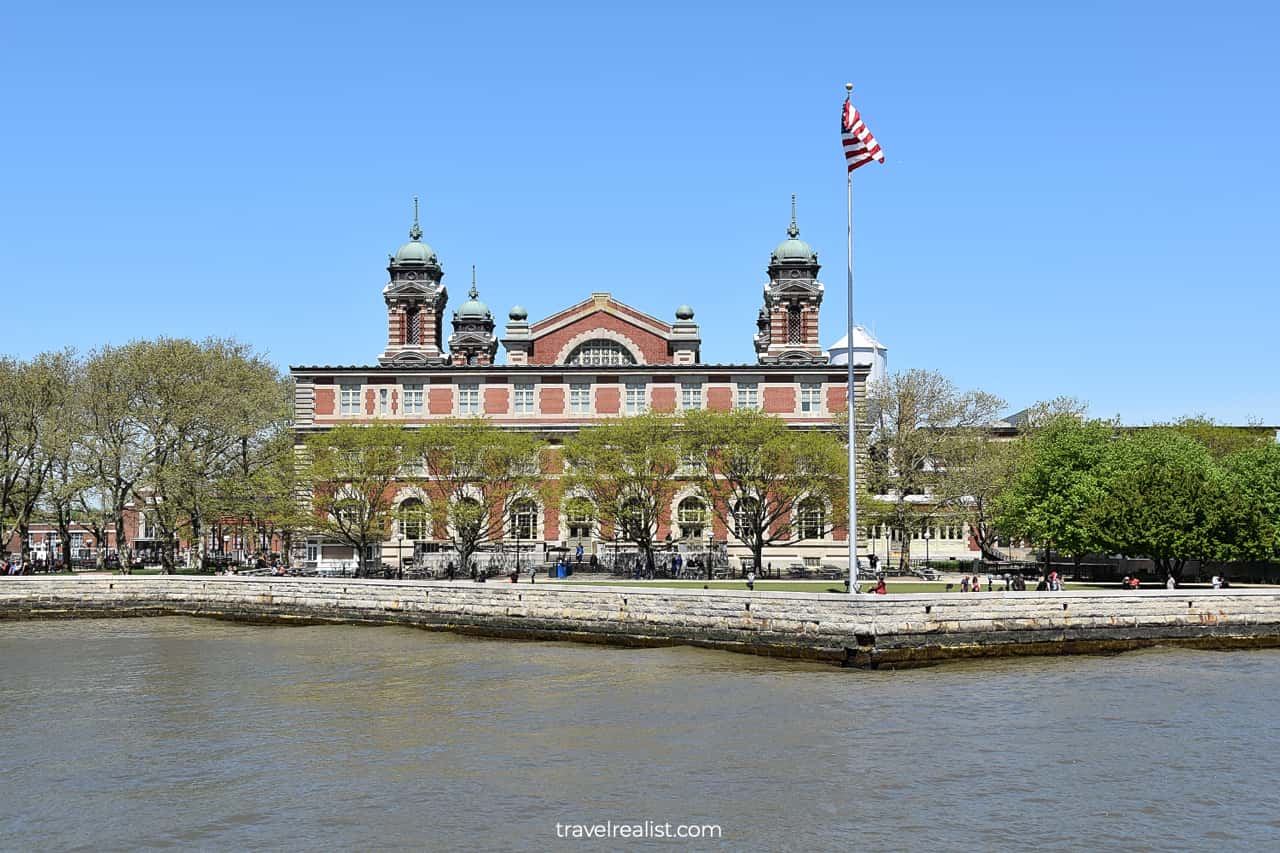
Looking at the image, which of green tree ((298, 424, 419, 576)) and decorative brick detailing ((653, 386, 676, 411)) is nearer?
green tree ((298, 424, 419, 576))

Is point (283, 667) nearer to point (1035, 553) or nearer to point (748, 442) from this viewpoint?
point (748, 442)

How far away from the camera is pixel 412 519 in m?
72.5

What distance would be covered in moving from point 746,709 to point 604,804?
29.8 feet

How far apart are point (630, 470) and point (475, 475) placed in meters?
9.16

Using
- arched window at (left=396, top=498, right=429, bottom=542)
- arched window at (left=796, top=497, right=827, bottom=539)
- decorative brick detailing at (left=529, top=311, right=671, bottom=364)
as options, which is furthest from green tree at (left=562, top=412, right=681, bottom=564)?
decorative brick detailing at (left=529, top=311, right=671, bottom=364)

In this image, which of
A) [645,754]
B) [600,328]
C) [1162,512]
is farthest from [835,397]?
[645,754]

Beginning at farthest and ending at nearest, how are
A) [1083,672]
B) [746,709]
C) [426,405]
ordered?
[426,405]
[1083,672]
[746,709]

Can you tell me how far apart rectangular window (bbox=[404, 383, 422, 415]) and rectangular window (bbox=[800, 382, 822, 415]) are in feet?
88.6

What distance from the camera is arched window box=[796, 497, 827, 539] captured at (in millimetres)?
70438

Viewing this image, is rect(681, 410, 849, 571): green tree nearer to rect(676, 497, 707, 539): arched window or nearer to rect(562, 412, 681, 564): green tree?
rect(562, 412, 681, 564): green tree

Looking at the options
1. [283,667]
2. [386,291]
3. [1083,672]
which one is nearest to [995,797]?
[1083,672]

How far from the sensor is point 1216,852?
18.6m

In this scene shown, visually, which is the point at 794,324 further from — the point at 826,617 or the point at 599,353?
the point at 826,617

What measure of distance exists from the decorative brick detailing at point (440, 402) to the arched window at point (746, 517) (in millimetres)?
24526
